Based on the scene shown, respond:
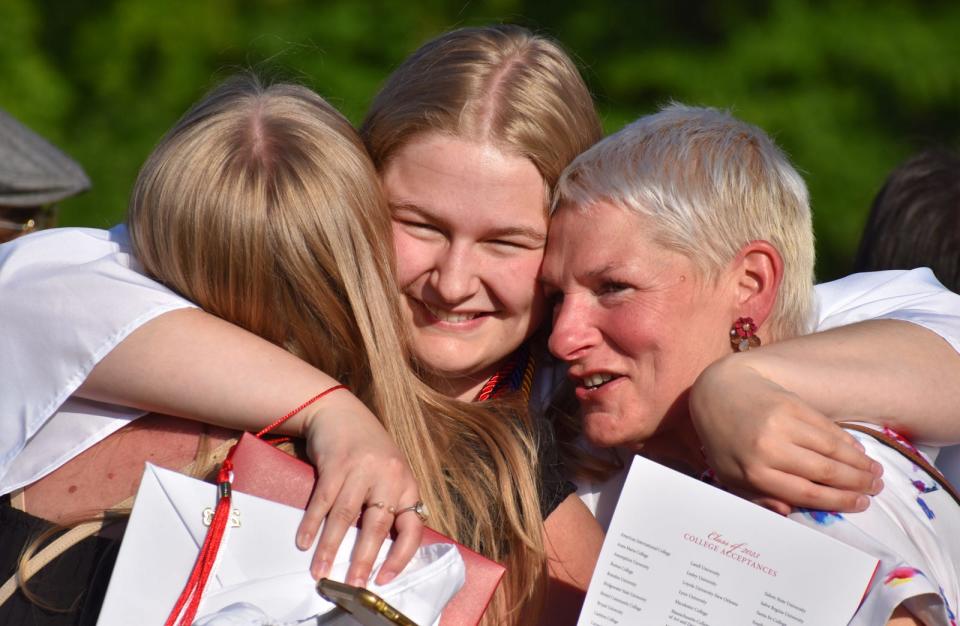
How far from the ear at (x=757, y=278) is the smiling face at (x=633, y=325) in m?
0.03

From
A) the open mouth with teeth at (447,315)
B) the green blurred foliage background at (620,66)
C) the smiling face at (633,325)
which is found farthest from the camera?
the green blurred foliage background at (620,66)

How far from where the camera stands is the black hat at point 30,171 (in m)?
3.92

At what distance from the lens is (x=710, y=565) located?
6.15 feet

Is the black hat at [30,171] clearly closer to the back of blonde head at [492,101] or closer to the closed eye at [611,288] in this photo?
the back of blonde head at [492,101]

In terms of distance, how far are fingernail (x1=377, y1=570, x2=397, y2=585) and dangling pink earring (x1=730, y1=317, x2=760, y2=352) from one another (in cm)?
92

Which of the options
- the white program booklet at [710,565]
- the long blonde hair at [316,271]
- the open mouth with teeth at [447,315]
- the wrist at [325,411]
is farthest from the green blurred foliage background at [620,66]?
the white program booklet at [710,565]

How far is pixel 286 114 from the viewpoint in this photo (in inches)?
87.4

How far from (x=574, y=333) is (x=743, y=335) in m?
0.34

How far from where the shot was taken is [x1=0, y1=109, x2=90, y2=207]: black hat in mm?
3920

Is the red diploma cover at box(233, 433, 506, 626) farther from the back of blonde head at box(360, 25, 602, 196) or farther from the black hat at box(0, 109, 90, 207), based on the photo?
the black hat at box(0, 109, 90, 207)

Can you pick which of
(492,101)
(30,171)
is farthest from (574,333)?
(30,171)

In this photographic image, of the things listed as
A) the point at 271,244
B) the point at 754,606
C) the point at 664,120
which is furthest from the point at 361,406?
the point at 664,120

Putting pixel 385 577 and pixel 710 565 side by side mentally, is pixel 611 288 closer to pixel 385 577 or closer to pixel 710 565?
pixel 710 565

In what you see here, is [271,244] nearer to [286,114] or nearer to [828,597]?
[286,114]
